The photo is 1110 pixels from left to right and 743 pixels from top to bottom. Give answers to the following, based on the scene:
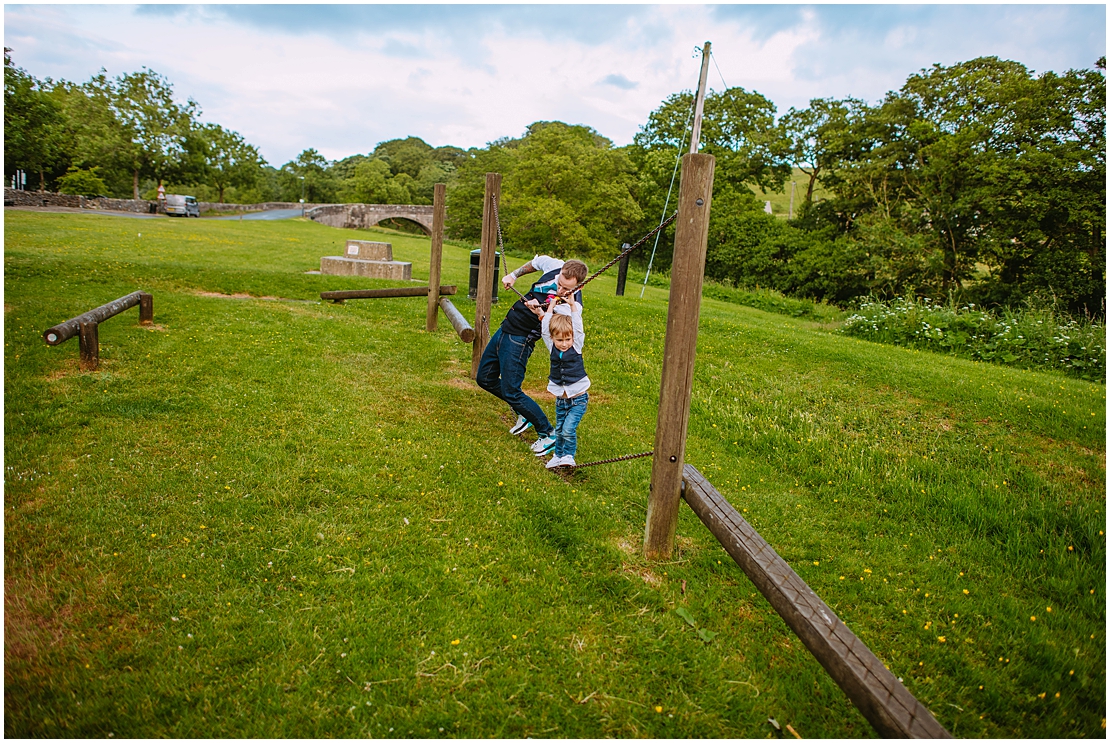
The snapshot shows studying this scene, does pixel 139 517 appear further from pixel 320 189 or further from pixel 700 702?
pixel 320 189

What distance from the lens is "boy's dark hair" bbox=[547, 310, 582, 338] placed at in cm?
535

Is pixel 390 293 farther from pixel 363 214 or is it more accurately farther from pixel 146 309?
pixel 363 214

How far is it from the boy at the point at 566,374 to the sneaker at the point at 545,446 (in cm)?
26

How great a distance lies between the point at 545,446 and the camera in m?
6.08

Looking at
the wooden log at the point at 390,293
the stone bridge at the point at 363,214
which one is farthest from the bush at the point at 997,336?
the stone bridge at the point at 363,214

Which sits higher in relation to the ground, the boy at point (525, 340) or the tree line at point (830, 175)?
the tree line at point (830, 175)

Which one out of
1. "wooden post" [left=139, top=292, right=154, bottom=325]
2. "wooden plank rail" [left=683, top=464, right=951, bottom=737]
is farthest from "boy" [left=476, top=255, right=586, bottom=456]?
"wooden post" [left=139, top=292, right=154, bottom=325]

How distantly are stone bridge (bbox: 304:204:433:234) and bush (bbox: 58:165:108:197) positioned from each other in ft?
44.8

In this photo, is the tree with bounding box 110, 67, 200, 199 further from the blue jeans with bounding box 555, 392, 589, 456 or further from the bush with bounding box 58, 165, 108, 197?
the blue jeans with bounding box 555, 392, 589, 456

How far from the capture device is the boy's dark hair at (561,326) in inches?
211

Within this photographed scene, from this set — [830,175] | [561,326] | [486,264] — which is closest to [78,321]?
[486,264]

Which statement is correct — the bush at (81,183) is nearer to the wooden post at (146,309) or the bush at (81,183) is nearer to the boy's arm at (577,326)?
the wooden post at (146,309)

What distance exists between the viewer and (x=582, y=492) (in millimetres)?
5469

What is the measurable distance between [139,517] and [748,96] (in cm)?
4404
